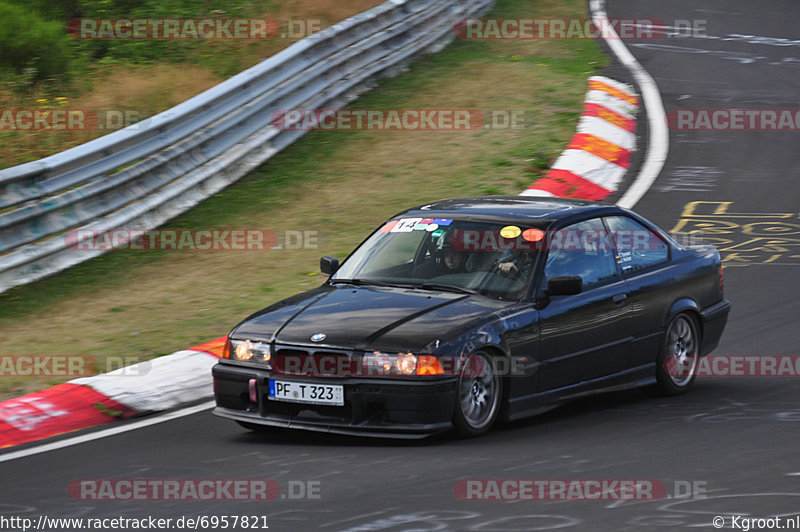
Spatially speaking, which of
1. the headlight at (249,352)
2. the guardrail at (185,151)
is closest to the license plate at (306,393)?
the headlight at (249,352)

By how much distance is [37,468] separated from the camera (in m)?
6.41

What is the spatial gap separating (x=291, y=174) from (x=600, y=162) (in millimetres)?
3710

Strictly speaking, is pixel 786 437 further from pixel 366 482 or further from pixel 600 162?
pixel 600 162

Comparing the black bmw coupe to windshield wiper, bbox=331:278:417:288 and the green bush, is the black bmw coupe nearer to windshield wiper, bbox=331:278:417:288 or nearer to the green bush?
windshield wiper, bbox=331:278:417:288

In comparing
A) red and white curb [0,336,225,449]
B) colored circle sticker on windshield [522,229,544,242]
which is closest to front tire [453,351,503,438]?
colored circle sticker on windshield [522,229,544,242]

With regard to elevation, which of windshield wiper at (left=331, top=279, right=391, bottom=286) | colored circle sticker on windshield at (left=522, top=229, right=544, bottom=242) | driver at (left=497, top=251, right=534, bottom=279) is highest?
colored circle sticker on windshield at (left=522, top=229, right=544, bottom=242)

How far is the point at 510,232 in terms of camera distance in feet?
24.7

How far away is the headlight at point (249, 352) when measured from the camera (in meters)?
6.81

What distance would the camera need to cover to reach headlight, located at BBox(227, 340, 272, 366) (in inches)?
268

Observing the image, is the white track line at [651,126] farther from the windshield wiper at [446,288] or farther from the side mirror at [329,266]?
the windshield wiper at [446,288]

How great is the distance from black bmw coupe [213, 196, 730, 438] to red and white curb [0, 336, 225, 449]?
3.27ft

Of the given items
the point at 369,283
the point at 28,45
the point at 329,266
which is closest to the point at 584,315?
the point at 369,283

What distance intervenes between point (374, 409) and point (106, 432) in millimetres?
1819

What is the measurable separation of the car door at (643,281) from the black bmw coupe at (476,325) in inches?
0.4
